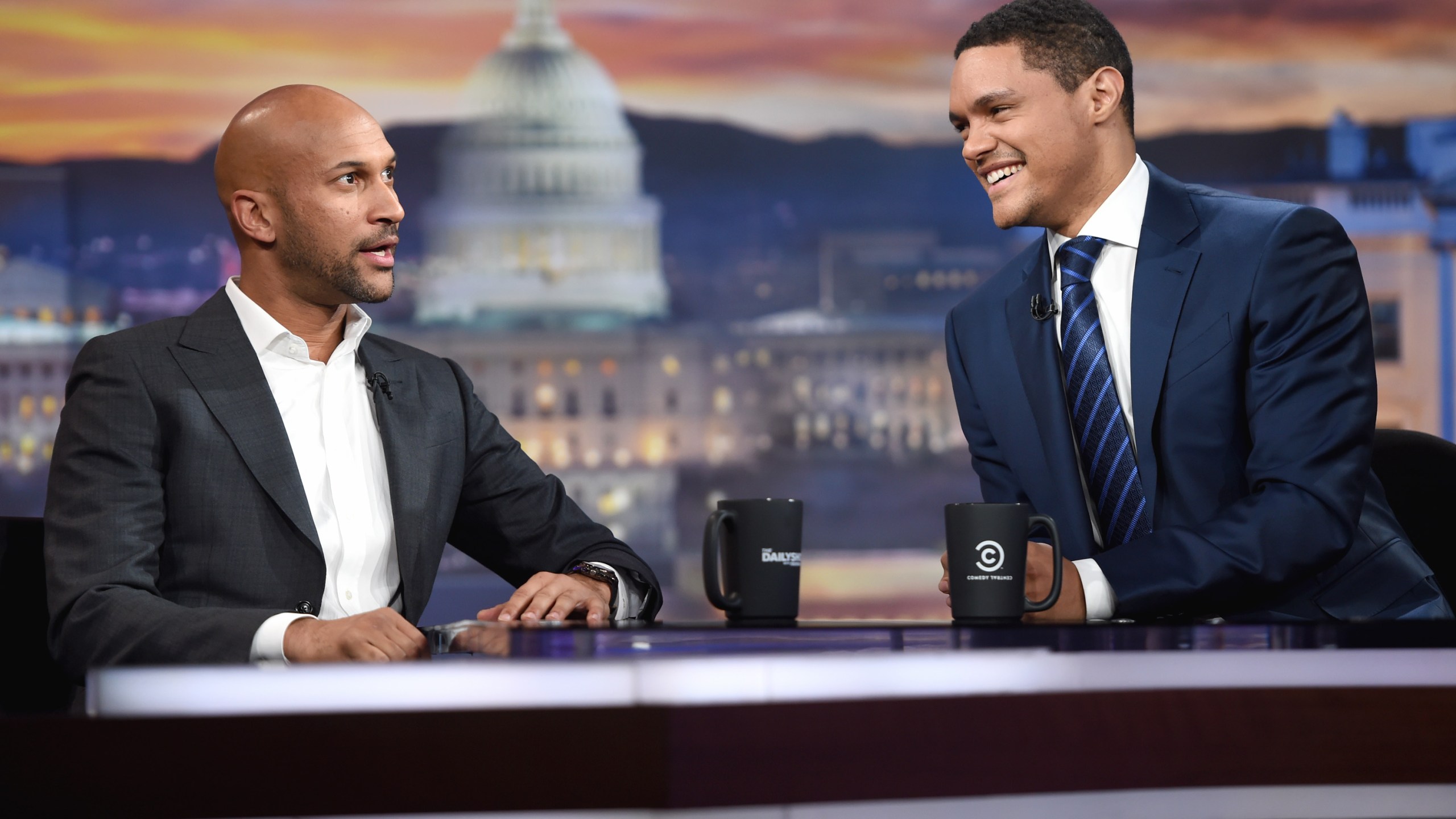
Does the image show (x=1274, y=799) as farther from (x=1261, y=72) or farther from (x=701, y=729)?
(x=1261, y=72)

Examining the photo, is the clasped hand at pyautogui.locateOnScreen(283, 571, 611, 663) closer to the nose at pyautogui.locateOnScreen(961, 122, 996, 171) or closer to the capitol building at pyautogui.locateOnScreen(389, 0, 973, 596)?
the nose at pyautogui.locateOnScreen(961, 122, 996, 171)

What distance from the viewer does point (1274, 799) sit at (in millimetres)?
854

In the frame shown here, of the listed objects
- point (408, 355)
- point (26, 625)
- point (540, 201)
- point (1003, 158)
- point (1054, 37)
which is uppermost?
point (540, 201)

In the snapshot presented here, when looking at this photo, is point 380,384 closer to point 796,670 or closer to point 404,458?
point 404,458

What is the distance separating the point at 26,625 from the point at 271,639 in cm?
39

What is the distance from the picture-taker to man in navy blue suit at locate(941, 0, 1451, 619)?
137 centimetres

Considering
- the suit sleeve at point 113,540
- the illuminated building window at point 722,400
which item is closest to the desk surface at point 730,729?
the suit sleeve at point 113,540

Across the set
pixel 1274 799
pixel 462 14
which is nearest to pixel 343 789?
pixel 1274 799

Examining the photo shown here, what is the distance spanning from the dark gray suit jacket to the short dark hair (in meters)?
0.81

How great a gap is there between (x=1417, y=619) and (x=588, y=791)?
62cm

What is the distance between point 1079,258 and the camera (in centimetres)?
163

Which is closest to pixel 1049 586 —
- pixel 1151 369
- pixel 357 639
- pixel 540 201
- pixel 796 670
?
pixel 1151 369

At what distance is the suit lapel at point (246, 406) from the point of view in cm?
155

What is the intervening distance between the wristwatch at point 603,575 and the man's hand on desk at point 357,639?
0.43 m
